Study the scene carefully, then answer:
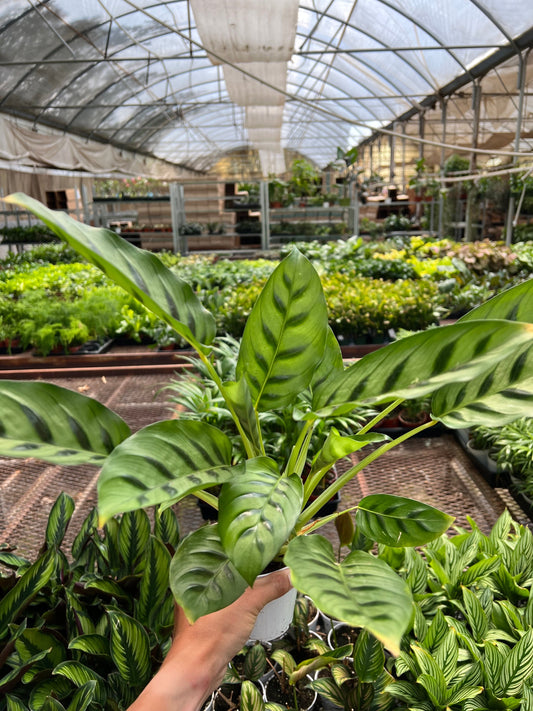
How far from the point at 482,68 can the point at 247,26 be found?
23.4ft

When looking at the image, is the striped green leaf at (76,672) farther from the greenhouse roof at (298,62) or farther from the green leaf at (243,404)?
the greenhouse roof at (298,62)

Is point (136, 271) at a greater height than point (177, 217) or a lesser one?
lesser

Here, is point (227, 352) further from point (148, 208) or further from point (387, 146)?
point (387, 146)

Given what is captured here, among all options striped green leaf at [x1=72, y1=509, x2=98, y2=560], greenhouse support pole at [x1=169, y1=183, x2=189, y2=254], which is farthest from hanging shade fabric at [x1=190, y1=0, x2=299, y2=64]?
greenhouse support pole at [x1=169, y1=183, x2=189, y2=254]

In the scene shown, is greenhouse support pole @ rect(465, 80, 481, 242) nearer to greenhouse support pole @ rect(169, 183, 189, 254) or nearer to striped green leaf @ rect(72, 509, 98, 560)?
greenhouse support pole @ rect(169, 183, 189, 254)

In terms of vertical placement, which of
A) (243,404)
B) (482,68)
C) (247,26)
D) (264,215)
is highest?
(482,68)

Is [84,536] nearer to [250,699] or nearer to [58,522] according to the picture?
[58,522]

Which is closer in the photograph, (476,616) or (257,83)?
(476,616)

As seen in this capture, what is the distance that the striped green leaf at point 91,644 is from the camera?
981mm

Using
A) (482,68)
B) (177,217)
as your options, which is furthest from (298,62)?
(177,217)

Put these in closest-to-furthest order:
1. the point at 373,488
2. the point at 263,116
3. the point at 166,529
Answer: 1. the point at 166,529
2. the point at 373,488
3. the point at 263,116

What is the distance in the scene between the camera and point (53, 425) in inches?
30.6

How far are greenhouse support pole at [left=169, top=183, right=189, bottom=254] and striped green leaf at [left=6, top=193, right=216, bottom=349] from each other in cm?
782

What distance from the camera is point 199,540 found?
0.88 metres
